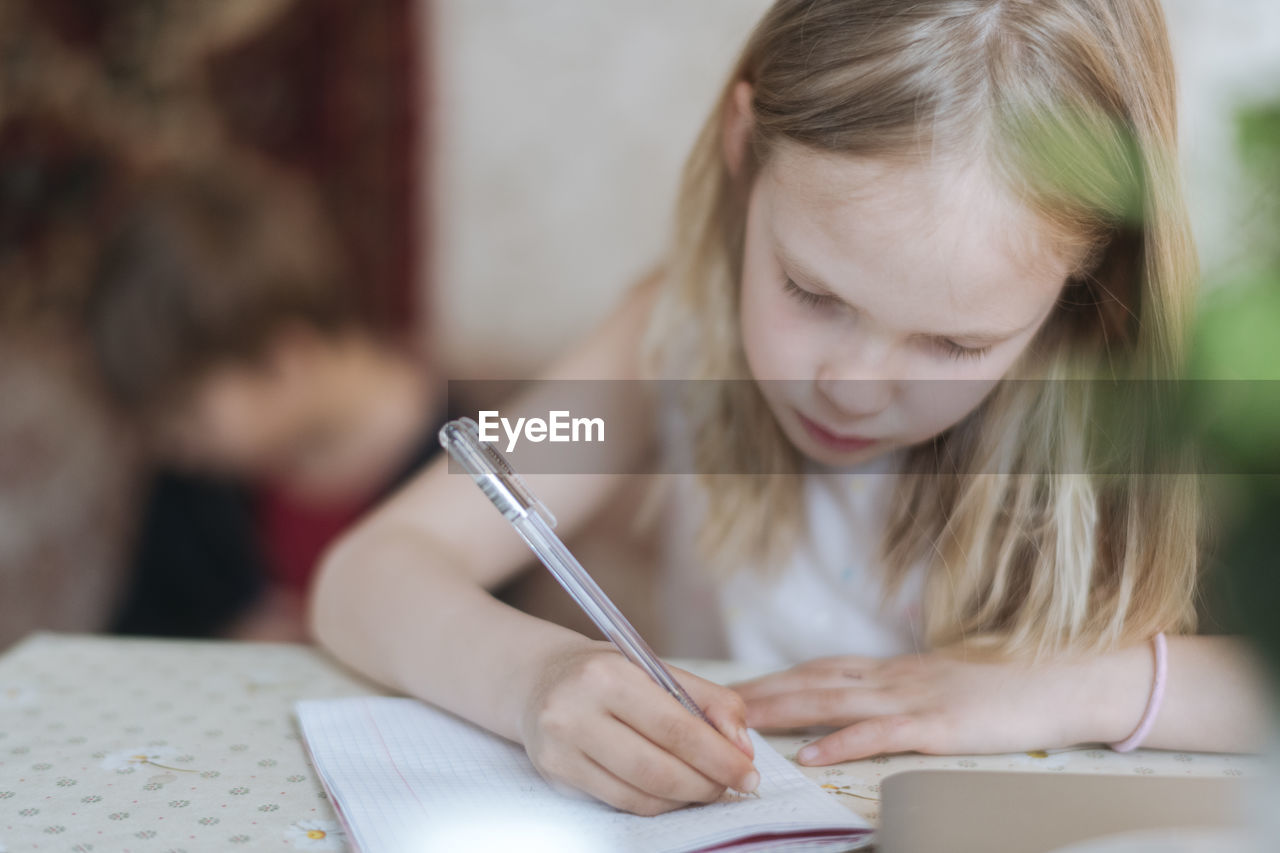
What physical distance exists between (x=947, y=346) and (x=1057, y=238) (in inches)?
2.3

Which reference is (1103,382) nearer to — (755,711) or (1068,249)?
(1068,249)

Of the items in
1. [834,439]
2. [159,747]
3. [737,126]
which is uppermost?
[737,126]

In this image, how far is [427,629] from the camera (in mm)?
458

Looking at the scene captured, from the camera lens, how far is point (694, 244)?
59 cm

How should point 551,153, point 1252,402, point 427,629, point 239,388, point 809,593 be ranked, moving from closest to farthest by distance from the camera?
1. point 1252,402
2. point 427,629
3. point 809,593
4. point 551,153
5. point 239,388

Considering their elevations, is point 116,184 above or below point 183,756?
above

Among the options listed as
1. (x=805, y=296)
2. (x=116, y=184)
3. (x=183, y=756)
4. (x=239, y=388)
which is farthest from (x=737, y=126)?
(x=116, y=184)

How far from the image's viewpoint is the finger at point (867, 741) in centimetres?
39

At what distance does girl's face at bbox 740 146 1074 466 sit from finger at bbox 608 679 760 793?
163 mm

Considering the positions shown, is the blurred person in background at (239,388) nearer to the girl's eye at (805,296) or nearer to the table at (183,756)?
the table at (183,756)

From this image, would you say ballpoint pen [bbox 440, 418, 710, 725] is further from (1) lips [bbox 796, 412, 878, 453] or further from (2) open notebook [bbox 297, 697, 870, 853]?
(1) lips [bbox 796, 412, 878, 453]

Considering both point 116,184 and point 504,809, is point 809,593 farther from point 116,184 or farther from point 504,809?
point 116,184

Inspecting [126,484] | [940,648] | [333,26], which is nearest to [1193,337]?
[940,648]

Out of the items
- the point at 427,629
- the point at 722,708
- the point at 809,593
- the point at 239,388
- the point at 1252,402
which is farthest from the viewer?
the point at 239,388
